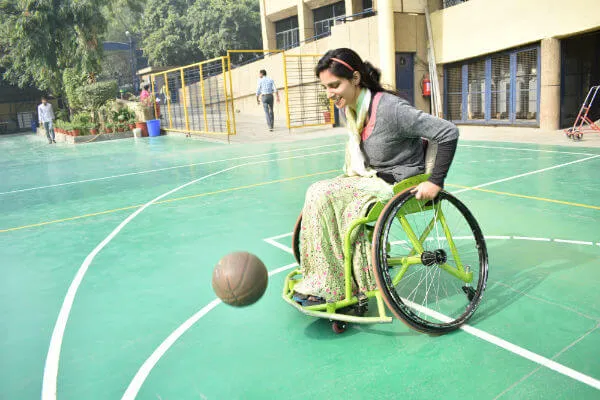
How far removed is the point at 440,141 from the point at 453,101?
13620 mm

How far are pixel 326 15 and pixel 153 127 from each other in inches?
439

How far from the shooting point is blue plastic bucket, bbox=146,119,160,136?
60.9 ft

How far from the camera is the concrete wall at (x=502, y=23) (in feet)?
37.4

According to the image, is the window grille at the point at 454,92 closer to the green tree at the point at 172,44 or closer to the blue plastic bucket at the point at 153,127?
the blue plastic bucket at the point at 153,127

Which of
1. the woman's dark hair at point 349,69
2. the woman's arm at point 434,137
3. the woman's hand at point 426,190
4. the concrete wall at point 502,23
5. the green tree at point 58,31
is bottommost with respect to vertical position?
the woman's hand at point 426,190

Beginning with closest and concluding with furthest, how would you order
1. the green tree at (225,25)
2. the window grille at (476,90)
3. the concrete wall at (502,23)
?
the concrete wall at (502,23) → the window grille at (476,90) → the green tree at (225,25)

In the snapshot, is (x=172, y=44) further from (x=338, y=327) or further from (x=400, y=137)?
(x=338, y=327)

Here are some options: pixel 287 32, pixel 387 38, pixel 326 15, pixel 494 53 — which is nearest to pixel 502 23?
pixel 494 53

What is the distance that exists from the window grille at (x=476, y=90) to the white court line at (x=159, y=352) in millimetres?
12939

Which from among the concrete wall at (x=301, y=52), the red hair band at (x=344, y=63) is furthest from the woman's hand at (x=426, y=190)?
the concrete wall at (x=301, y=52)

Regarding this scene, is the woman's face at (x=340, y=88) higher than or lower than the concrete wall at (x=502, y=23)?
lower

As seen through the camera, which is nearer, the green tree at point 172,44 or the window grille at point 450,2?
the window grille at point 450,2

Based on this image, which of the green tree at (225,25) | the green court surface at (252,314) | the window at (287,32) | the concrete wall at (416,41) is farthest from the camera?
the green tree at (225,25)

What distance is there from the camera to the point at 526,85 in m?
13.2
